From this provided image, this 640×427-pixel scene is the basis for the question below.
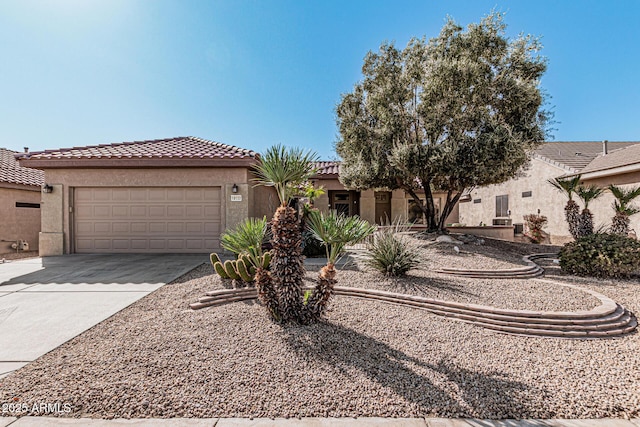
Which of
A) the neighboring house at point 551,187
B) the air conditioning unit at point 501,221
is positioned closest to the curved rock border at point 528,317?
the neighboring house at point 551,187

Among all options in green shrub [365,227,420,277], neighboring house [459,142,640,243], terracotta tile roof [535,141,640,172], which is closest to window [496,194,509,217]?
neighboring house [459,142,640,243]

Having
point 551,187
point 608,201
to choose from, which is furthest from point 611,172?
point 551,187

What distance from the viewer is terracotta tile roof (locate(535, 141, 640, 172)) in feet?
52.0

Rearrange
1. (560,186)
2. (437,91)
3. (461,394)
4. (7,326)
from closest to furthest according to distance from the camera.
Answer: (461,394) → (7,326) → (437,91) → (560,186)

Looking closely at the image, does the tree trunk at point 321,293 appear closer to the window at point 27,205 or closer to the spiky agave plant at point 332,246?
the spiky agave plant at point 332,246

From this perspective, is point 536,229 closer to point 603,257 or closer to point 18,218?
point 603,257

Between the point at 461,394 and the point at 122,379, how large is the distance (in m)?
3.42

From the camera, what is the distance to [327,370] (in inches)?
121

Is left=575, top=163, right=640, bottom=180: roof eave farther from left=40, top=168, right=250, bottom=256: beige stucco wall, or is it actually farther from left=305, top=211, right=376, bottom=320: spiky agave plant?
left=40, top=168, right=250, bottom=256: beige stucco wall

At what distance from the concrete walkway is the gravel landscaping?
63 mm

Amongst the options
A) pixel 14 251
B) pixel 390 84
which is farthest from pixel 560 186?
pixel 14 251

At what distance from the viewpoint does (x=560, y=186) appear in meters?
10.0

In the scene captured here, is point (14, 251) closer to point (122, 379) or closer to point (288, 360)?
point (122, 379)

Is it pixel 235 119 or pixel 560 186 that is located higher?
pixel 235 119
